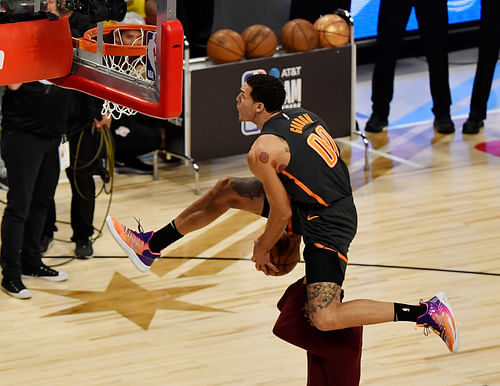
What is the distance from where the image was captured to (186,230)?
239 inches

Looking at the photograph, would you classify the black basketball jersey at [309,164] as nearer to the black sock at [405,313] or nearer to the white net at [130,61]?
the black sock at [405,313]

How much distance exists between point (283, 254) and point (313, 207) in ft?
1.13

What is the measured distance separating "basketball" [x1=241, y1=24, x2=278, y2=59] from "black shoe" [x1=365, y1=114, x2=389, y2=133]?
1.94 meters

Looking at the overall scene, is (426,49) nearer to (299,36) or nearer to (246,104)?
(299,36)

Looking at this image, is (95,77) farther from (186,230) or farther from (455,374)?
(455,374)

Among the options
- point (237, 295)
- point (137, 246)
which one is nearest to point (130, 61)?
point (137, 246)

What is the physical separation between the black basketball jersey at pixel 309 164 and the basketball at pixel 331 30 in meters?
4.13

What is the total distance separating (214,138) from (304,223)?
3.90 meters

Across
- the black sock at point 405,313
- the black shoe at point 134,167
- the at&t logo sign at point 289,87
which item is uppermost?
the at&t logo sign at point 289,87

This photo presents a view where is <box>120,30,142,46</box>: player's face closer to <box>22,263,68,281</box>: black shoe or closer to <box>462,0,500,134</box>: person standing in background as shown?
<box>22,263,68,281</box>: black shoe

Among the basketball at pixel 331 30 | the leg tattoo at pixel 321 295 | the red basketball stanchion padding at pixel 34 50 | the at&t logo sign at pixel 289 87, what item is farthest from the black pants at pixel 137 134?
the red basketball stanchion padding at pixel 34 50

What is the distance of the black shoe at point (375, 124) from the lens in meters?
10.8

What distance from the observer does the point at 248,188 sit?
5910 millimetres

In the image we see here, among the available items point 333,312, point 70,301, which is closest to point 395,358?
point 333,312
